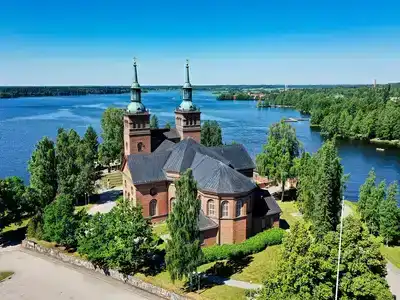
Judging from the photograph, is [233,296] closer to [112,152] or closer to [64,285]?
[64,285]

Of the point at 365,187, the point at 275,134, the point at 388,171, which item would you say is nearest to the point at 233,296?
the point at 365,187

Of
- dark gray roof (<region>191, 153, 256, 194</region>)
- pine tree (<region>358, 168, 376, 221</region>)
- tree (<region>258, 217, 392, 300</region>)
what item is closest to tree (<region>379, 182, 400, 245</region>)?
pine tree (<region>358, 168, 376, 221</region>)

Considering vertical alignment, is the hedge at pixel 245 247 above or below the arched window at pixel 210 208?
below

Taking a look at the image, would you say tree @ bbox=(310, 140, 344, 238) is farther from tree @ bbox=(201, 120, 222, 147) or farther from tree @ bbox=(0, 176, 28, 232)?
tree @ bbox=(201, 120, 222, 147)

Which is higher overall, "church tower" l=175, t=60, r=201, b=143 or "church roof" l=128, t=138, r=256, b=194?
"church tower" l=175, t=60, r=201, b=143

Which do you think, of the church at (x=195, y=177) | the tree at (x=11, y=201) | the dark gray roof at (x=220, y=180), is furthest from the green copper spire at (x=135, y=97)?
the tree at (x=11, y=201)

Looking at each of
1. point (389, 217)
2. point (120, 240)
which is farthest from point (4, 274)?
point (389, 217)

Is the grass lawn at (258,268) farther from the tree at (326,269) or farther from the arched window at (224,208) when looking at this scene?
the tree at (326,269)
